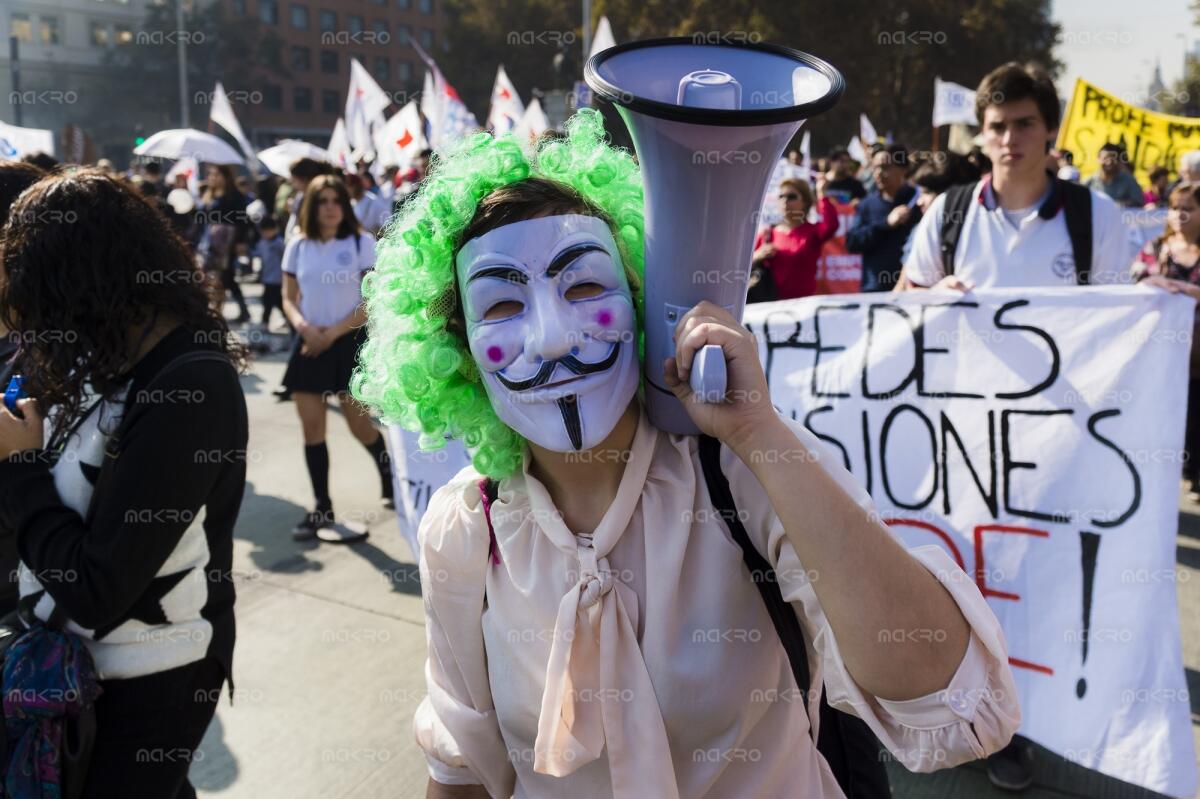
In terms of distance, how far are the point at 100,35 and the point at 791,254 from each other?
6074 cm

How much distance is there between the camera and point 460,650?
57.3 inches

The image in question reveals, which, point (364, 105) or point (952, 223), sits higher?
point (364, 105)

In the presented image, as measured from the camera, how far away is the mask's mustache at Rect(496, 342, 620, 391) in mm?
1342

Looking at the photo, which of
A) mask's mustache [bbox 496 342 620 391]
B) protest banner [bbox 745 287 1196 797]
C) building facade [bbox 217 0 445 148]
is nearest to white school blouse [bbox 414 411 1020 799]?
mask's mustache [bbox 496 342 620 391]

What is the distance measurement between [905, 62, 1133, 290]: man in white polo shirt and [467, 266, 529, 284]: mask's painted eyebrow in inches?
84.6

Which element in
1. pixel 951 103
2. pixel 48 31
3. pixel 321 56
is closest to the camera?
pixel 951 103

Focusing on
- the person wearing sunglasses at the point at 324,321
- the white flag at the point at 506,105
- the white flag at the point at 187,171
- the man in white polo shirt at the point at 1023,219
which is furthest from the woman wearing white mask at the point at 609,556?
the white flag at the point at 187,171

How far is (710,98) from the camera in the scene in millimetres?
1209

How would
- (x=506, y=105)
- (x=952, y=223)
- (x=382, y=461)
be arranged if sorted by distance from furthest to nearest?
(x=506, y=105), (x=382, y=461), (x=952, y=223)

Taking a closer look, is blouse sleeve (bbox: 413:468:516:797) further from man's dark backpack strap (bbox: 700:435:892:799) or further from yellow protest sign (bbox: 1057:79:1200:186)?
yellow protest sign (bbox: 1057:79:1200:186)

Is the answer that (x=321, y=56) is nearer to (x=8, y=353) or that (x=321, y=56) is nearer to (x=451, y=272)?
(x=8, y=353)

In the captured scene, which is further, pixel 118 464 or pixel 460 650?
pixel 118 464

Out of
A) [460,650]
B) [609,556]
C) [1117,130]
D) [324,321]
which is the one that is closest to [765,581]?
[609,556]

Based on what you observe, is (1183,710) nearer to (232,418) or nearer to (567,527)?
(567,527)
